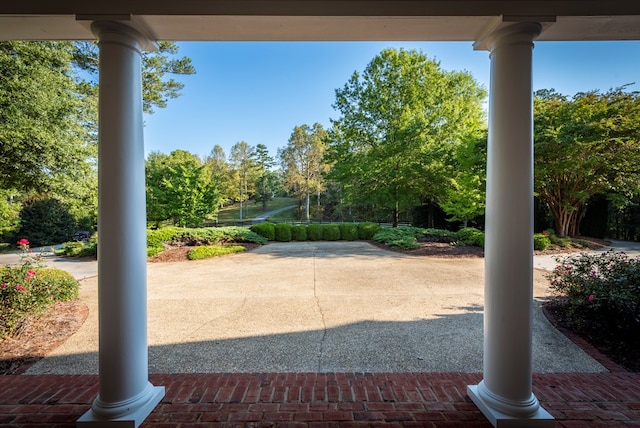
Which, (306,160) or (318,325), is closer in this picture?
(318,325)

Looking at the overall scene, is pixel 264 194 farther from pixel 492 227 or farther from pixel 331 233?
pixel 492 227

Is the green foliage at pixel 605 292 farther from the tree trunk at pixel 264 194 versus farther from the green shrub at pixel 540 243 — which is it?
the tree trunk at pixel 264 194

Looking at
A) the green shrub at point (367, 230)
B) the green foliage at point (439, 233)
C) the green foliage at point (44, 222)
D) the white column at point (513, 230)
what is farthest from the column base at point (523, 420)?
the green foliage at point (44, 222)

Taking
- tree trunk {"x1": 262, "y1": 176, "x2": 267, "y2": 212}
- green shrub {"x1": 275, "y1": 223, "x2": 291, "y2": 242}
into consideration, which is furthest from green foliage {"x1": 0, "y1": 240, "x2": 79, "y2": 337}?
tree trunk {"x1": 262, "y1": 176, "x2": 267, "y2": 212}

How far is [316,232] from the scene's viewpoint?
52.1ft

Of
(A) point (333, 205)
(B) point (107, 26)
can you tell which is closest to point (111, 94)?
(B) point (107, 26)

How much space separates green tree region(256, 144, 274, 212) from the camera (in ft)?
134

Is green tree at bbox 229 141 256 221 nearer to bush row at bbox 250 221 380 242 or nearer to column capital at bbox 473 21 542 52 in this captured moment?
bush row at bbox 250 221 380 242

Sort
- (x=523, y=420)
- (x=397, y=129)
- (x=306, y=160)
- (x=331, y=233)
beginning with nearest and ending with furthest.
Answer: (x=523, y=420) → (x=397, y=129) → (x=331, y=233) → (x=306, y=160)

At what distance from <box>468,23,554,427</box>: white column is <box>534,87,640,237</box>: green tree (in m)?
10.9

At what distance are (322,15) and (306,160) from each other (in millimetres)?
30176

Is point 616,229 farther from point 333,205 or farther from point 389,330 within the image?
point 333,205

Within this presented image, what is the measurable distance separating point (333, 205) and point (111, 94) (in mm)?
31648

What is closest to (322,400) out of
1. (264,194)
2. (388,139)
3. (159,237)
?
(159,237)
